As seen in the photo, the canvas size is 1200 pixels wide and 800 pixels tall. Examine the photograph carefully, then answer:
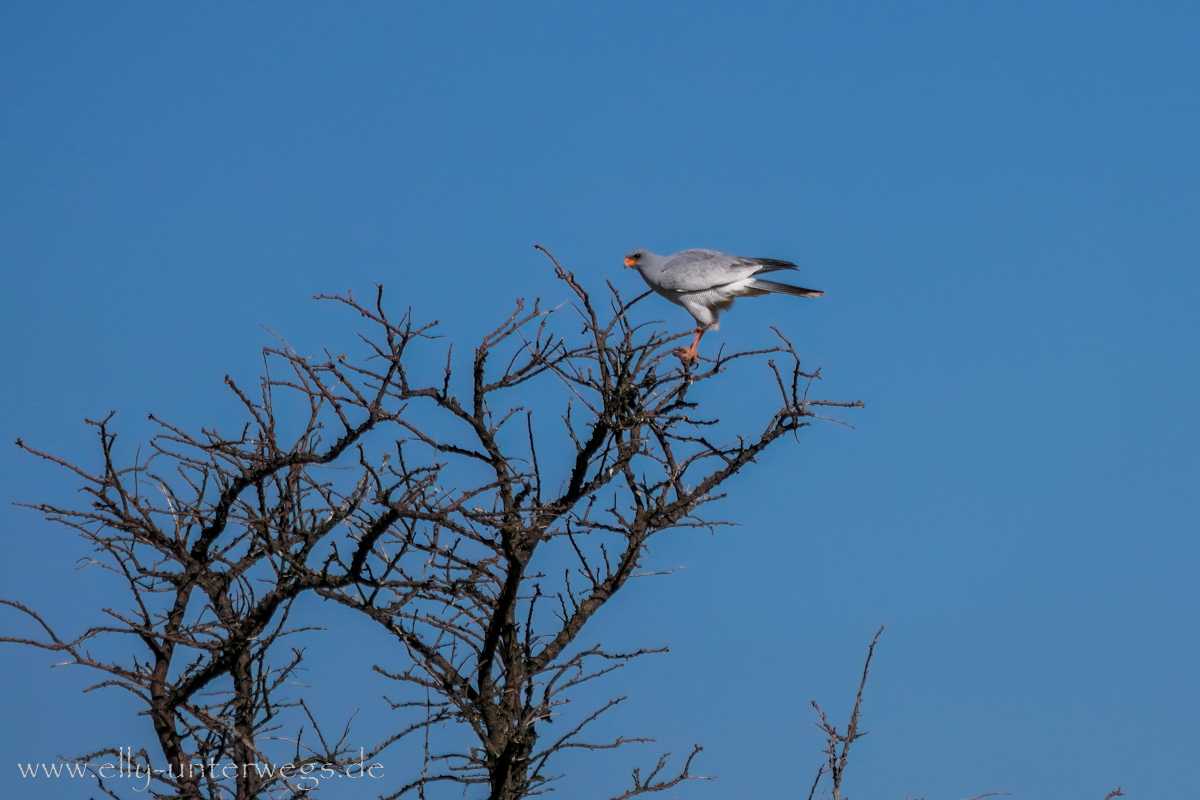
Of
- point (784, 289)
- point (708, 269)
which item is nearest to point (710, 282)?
point (708, 269)

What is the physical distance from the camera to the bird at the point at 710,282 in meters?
6.37

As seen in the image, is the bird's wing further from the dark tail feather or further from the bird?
the dark tail feather

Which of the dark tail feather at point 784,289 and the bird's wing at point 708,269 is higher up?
the bird's wing at point 708,269

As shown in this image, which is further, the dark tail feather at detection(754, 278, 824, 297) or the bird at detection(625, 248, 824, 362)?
the bird at detection(625, 248, 824, 362)

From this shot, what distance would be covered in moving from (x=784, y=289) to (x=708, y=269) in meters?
0.49

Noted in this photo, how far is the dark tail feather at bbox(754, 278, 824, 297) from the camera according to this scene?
6.24m

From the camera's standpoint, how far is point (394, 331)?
3969 millimetres

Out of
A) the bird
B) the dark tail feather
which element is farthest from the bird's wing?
the dark tail feather

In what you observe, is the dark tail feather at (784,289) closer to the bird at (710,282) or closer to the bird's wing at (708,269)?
the bird at (710,282)

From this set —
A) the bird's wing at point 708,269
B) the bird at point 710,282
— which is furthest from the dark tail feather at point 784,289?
the bird's wing at point 708,269

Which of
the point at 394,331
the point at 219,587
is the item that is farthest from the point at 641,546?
the point at 219,587

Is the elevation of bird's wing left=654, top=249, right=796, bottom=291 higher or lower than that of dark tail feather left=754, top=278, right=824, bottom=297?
higher

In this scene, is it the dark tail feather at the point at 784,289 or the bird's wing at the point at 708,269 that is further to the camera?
the bird's wing at the point at 708,269

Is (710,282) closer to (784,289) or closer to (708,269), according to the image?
(708,269)
